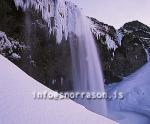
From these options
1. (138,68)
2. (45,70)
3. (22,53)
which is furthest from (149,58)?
(22,53)

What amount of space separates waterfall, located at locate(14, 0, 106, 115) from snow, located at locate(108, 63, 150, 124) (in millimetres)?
511

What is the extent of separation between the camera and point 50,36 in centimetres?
775

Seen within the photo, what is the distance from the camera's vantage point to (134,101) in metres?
8.99

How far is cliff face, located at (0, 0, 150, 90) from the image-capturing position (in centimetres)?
717

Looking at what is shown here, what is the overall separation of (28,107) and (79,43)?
6.79 metres

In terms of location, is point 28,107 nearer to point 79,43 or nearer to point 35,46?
point 35,46

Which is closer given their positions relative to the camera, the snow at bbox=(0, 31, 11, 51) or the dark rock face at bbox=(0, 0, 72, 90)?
the snow at bbox=(0, 31, 11, 51)

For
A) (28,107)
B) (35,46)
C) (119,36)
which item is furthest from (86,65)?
(28,107)

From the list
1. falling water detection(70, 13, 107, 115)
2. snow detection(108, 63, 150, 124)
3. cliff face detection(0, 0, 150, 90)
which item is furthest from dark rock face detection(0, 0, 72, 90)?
snow detection(108, 63, 150, 124)

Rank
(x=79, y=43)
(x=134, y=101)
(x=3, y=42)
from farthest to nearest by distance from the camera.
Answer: (x=79, y=43) < (x=134, y=101) < (x=3, y=42)

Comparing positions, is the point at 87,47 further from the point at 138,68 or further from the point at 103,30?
the point at 138,68

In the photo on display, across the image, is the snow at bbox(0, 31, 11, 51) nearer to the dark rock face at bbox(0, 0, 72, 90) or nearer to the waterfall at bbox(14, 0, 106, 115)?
the dark rock face at bbox(0, 0, 72, 90)

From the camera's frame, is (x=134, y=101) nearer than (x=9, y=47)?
No

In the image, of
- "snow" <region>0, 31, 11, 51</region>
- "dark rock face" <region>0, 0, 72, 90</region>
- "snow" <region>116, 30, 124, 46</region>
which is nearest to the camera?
"snow" <region>0, 31, 11, 51</region>
